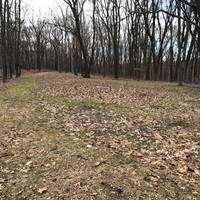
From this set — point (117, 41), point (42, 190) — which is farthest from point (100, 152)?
point (117, 41)

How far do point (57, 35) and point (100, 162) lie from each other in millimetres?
60280

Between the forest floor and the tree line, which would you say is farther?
the tree line

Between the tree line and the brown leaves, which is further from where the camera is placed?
the tree line

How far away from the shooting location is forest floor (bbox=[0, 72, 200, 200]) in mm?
5230

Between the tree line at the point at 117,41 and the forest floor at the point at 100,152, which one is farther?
the tree line at the point at 117,41

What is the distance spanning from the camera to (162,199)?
4875 mm

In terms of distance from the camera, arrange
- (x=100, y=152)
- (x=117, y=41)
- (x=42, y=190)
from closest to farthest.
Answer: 1. (x=42, y=190)
2. (x=100, y=152)
3. (x=117, y=41)

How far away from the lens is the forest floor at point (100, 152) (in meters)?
5.23

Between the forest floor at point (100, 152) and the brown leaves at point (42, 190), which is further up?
the forest floor at point (100, 152)

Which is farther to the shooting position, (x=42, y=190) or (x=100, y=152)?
(x=100, y=152)

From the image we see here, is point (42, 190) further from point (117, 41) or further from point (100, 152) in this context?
point (117, 41)

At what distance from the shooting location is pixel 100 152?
22.2 ft

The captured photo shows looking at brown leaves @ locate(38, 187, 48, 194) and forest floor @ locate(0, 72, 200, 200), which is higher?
forest floor @ locate(0, 72, 200, 200)

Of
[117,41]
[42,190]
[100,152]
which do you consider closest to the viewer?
[42,190]
